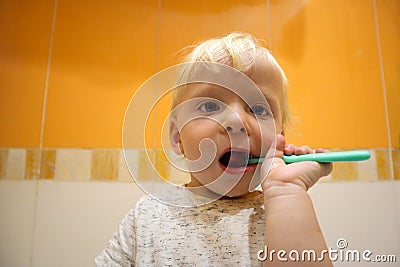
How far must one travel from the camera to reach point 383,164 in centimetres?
71

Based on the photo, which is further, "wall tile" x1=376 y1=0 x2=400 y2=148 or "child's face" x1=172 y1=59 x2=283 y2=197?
"wall tile" x1=376 y1=0 x2=400 y2=148

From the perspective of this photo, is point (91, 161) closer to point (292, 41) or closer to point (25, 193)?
point (25, 193)

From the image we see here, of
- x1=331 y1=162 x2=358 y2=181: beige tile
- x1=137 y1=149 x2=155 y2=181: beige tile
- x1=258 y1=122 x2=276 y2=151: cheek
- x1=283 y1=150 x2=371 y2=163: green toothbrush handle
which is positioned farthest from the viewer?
x1=331 y1=162 x2=358 y2=181: beige tile

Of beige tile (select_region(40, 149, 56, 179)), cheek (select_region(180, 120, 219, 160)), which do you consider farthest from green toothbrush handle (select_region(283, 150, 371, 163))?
beige tile (select_region(40, 149, 56, 179))

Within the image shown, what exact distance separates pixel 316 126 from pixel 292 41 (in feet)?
0.70

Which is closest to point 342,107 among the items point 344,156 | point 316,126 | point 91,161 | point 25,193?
point 316,126

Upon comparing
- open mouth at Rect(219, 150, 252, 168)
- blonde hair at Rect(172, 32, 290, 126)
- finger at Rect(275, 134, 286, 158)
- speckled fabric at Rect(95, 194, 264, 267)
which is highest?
blonde hair at Rect(172, 32, 290, 126)

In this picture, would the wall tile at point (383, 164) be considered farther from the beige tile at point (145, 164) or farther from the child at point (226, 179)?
the beige tile at point (145, 164)

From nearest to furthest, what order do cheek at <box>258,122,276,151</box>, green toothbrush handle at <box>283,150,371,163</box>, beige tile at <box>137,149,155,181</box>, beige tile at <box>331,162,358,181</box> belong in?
green toothbrush handle at <box>283,150,371,163</box>
cheek at <box>258,122,276,151</box>
beige tile at <box>137,149,155,181</box>
beige tile at <box>331,162,358,181</box>

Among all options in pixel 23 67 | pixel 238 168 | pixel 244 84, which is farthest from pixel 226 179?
pixel 23 67

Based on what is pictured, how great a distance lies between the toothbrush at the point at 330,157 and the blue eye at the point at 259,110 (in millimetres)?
62

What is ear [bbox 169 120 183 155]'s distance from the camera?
1.63 feet

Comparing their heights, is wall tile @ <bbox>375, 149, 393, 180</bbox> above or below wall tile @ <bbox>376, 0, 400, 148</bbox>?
below

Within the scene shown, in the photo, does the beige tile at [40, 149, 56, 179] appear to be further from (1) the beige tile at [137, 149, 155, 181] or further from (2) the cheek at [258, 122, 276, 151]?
(2) the cheek at [258, 122, 276, 151]
